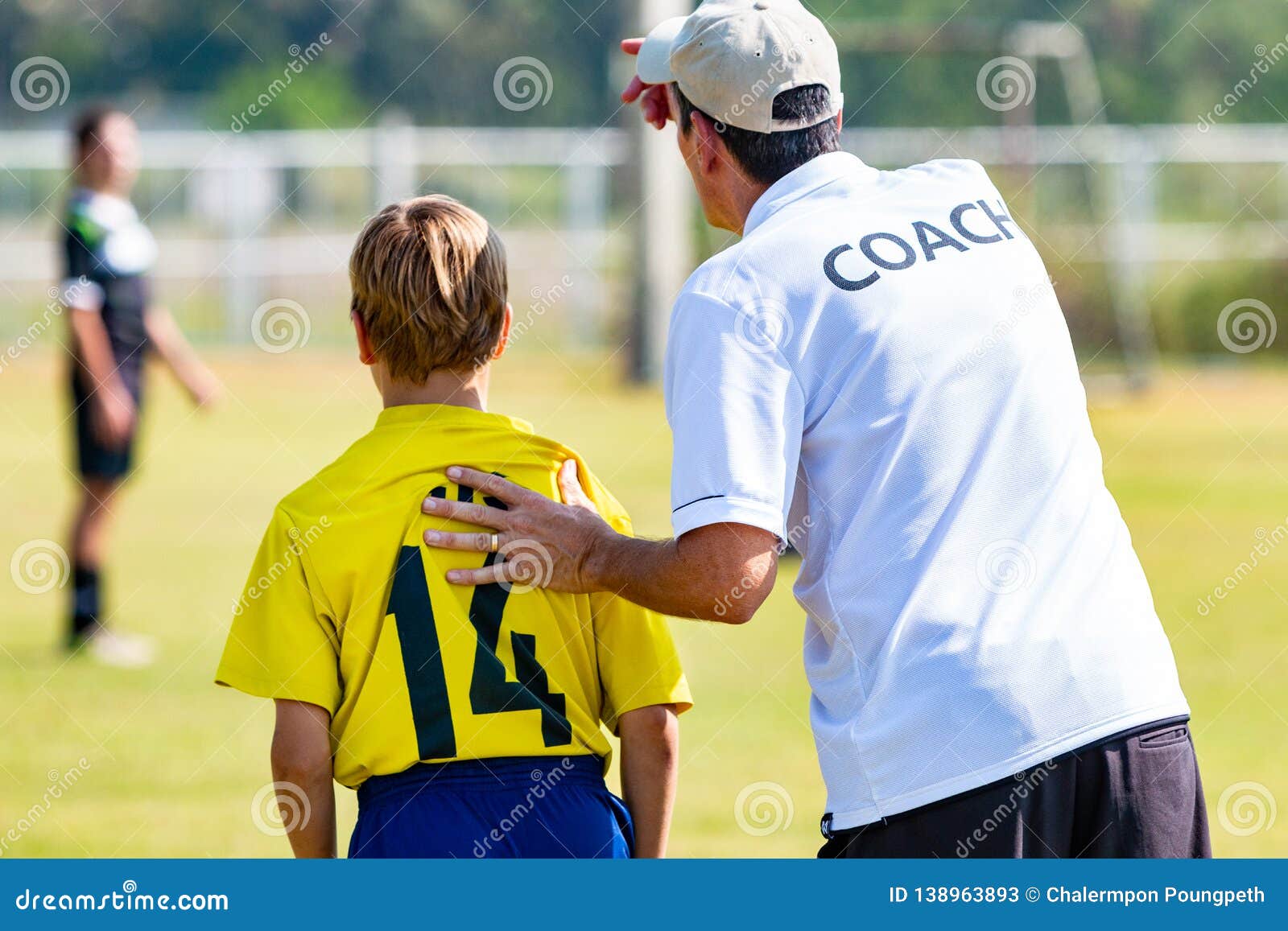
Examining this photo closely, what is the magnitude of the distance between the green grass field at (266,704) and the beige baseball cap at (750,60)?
2.58m

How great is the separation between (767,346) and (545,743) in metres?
0.77

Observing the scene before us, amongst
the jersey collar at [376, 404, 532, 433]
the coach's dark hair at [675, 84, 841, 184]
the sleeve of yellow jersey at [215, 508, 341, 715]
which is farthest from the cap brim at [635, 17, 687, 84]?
the sleeve of yellow jersey at [215, 508, 341, 715]

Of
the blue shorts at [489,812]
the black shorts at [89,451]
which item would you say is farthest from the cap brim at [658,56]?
the black shorts at [89,451]

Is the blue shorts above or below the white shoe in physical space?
below

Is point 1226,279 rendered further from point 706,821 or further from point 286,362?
point 706,821

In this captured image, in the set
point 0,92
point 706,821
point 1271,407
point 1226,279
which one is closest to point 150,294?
point 706,821

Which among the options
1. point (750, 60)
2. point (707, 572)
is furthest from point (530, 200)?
point (707, 572)

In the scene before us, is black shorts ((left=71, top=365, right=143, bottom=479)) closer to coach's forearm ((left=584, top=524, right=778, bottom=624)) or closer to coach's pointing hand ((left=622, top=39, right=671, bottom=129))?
coach's pointing hand ((left=622, top=39, right=671, bottom=129))

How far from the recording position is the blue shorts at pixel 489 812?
7.95 ft

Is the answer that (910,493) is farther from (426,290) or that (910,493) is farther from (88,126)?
(88,126)

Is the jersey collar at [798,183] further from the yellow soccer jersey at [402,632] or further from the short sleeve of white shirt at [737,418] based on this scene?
the yellow soccer jersey at [402,632]

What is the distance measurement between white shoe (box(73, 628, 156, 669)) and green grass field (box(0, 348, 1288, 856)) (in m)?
0.10

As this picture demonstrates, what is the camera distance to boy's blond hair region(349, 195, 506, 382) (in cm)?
254

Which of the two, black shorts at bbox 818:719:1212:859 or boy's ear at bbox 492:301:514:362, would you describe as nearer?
black shorts at bbox 818:719:1212:859
